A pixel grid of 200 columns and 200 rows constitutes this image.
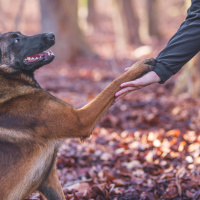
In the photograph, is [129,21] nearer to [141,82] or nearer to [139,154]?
[139,154]

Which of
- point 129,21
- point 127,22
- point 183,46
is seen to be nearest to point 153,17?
point 129,21

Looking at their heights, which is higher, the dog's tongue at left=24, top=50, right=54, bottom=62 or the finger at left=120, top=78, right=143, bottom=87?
the dog's tongue at left=24, top=50, right=54, bottom=62

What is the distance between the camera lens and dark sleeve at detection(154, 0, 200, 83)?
2.90 m

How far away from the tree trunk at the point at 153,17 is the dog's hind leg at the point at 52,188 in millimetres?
16712

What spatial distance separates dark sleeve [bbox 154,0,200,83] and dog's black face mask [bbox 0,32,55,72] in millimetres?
1200

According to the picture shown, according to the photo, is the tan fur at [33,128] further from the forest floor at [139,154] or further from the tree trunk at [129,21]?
the tree trunk at [129,21]

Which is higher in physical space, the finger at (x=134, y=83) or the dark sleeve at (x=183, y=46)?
the dark sleeve at (x=183, y=46)

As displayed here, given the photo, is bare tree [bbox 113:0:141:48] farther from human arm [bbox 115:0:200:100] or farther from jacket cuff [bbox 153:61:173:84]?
jacket cuff [bbox 153:61:173:84]

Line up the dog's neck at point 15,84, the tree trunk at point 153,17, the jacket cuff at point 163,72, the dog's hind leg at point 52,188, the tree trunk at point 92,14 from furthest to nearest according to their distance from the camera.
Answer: the tree trunk at point 92,14
the tree trunk at point 153,17
the dog's hind leg at point 52,188
the dog's neck at point 15,84
the jacket cuff at point 163,72

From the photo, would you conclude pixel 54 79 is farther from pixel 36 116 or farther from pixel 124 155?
pixel 36 116

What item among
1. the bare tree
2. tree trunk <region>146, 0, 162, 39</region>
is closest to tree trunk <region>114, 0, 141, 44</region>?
the bare tree

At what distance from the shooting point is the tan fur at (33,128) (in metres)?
2.84

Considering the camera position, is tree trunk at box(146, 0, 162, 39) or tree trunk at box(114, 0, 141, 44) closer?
tree trunk at box(114, 0, 141, 44)

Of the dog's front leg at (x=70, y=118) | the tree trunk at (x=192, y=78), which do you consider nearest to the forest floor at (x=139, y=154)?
the tree trunk at (x=192, y=78)
